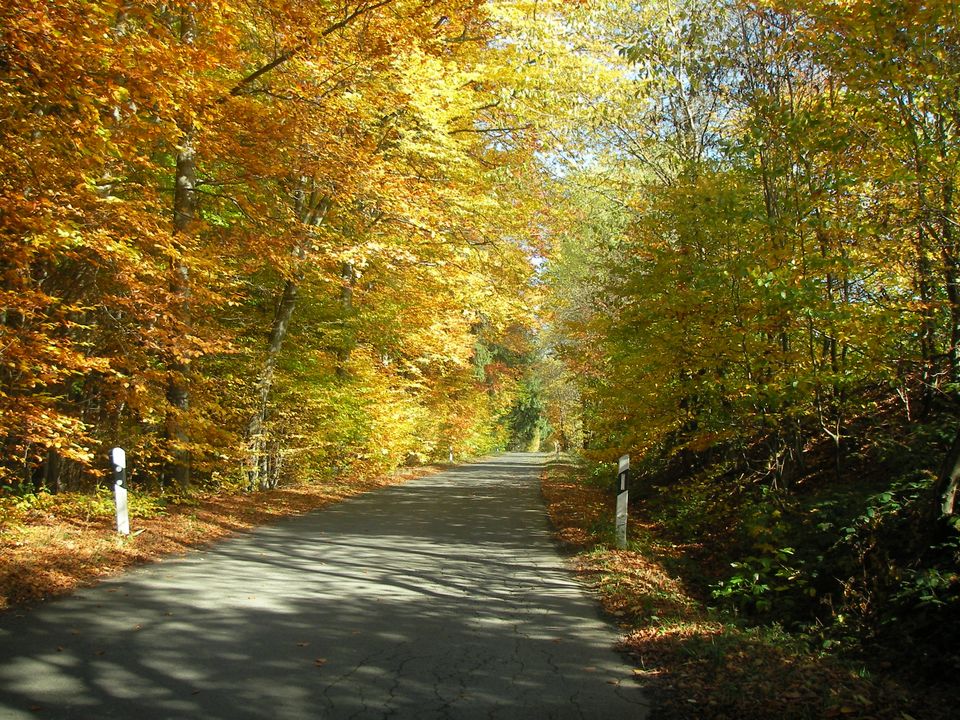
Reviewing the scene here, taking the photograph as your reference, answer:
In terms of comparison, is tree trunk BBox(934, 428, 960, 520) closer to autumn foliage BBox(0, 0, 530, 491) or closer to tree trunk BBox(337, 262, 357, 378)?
autumn foliage BBox(0, 0, 530, 491)

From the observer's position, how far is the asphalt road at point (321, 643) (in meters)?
4.07

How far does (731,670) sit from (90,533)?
7.88 meters

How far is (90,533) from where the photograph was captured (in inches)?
344

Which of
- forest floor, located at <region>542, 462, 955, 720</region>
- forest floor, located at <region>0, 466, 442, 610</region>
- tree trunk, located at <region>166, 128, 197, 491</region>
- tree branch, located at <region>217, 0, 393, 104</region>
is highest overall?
tree branch, located at <region>217, 0, 393, 104</region>

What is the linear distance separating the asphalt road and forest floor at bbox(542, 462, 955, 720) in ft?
0.86

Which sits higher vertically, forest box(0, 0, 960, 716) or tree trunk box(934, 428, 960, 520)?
forest box(0, 0, 960, 716)

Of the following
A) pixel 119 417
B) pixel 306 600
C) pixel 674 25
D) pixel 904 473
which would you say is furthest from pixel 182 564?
pixel 674 25

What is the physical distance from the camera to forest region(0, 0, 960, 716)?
686 cm

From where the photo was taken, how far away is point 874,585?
6273 millimetres

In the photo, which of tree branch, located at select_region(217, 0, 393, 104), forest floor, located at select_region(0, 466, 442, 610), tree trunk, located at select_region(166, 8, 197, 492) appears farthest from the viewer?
tree trunk, located at select_region(166, 8, 197, 492)

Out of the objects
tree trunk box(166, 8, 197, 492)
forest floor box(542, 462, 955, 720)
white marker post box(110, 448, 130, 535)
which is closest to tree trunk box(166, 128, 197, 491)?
tree trunk box(166, 8, 197, 492)

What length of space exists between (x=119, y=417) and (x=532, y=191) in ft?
39.7

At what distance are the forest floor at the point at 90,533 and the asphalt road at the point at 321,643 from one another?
39 centimetres

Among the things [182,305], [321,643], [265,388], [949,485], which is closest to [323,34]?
[182,305]
